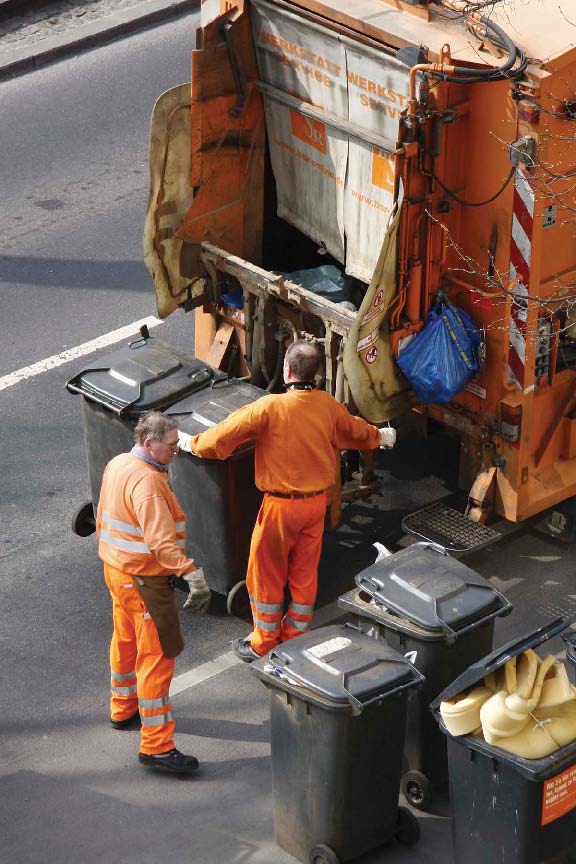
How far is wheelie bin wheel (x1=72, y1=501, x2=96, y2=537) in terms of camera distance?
27.0 ft

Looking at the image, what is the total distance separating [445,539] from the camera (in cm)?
798

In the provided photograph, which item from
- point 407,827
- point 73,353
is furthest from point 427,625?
point 73,353

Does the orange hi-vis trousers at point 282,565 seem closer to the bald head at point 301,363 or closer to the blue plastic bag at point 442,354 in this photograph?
the bald head at point 301,363

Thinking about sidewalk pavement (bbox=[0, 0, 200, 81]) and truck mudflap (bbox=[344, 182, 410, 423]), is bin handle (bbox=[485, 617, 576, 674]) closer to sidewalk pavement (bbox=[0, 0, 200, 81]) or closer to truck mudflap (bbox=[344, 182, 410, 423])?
truck mudflap (bbox=[344, 182, 410, 423])

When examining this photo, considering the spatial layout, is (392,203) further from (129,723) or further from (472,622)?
(129,723)

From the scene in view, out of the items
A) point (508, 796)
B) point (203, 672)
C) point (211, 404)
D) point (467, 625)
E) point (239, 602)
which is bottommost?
point (203, 672)

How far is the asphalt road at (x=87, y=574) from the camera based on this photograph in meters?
6.50

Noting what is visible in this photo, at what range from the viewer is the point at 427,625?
6.34m

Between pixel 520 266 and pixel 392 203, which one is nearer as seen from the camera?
pixel 520 266

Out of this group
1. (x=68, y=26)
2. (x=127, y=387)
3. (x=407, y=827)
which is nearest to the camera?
(x=407, y=827)

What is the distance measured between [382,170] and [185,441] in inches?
65.1

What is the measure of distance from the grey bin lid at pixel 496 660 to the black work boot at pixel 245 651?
5.79ft

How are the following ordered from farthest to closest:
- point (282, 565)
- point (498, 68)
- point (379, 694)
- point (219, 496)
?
1. point (219, 496)
2. point (282, 565)
3. point (498, 68)
4. point (379, 694)

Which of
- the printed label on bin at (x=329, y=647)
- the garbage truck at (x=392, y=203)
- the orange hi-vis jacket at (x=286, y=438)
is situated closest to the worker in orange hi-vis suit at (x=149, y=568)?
the orange hi-vis jacket at (x=286, y=438)
